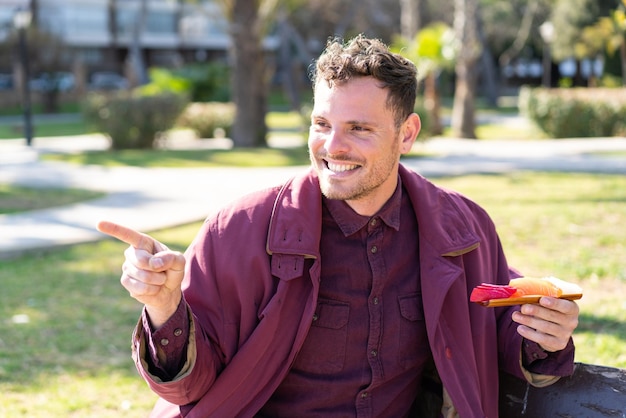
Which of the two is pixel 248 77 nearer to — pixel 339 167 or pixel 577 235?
pixel 577 235

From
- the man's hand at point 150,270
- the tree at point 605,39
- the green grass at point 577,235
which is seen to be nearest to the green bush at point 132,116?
the green grass at point 577,235

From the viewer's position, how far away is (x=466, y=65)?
20.7 m

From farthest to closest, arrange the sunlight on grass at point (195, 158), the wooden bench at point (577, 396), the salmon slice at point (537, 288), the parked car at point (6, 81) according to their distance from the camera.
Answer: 1. the parked car at point (6, 81)
2. the sunlight on grass at point (195, 158)
3. the wooden bench at point (577, 396)
4. the salmon slice at point (537, 288)

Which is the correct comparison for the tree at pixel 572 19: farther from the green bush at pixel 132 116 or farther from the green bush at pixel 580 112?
the green bush at pixel 132 116

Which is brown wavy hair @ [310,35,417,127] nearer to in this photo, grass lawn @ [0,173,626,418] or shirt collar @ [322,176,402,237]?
shirt collar @ [322,176,402,237]

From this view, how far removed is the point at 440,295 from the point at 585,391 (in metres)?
0.50

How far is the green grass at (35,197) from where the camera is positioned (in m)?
10.9

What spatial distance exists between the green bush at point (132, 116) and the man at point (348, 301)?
16.1 meters

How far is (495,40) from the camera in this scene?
5191cm

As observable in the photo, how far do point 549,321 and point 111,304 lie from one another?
438 cm

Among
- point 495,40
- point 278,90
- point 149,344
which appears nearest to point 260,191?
point 149,344

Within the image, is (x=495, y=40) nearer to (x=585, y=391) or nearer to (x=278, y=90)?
(x=278, y=90)

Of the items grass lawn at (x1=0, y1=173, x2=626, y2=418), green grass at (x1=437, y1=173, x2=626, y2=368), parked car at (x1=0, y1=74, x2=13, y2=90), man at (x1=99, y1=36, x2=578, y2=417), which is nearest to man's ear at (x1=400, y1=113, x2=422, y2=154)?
man at (x1=99, y1=36, x2=578, y2=417)

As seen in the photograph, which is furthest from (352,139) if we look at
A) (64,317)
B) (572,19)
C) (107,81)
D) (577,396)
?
(107,81)
